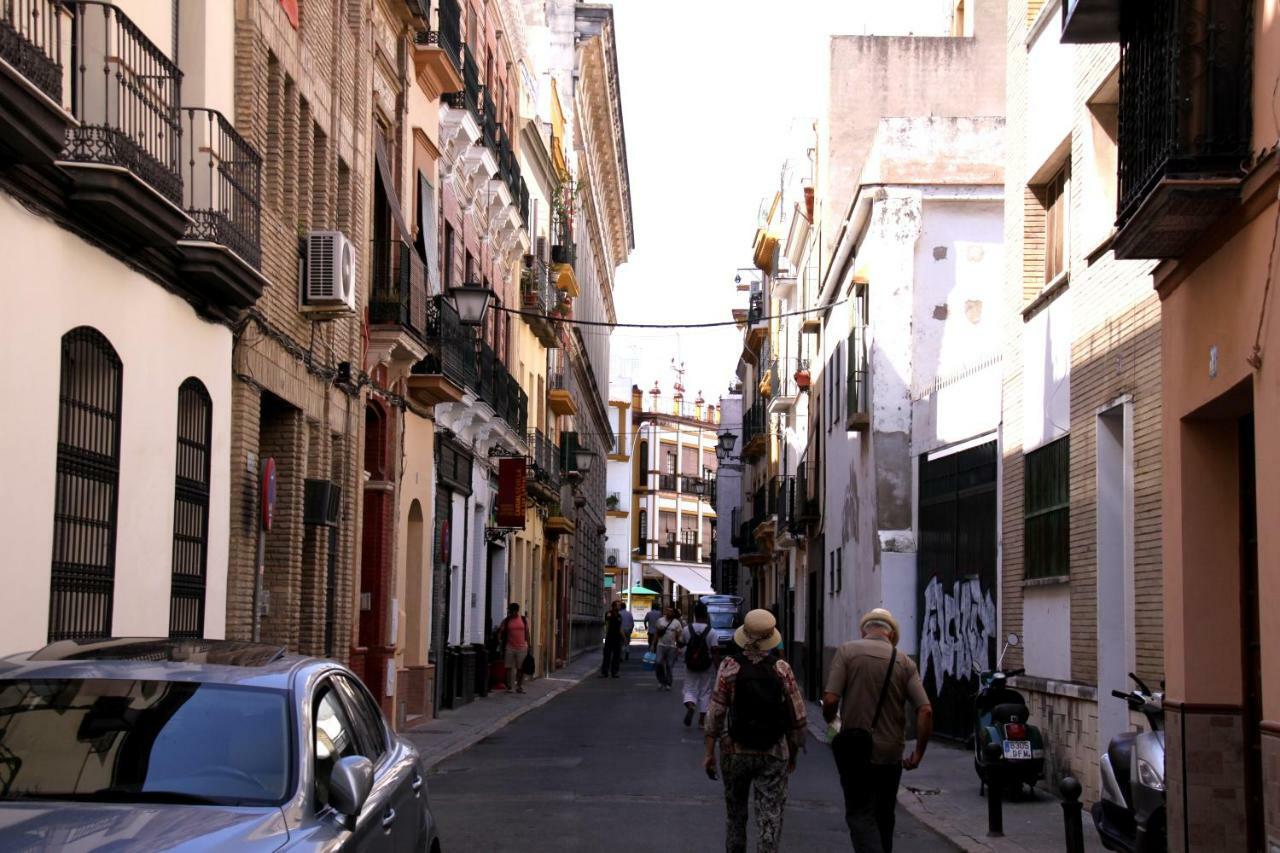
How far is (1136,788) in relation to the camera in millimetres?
11102

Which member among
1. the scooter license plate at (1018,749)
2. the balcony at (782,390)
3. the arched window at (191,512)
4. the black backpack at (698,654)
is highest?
the balcony at (782,390)

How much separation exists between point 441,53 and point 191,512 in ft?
37.4

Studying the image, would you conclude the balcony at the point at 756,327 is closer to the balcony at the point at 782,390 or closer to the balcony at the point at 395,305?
the balcony at the point at 782,390

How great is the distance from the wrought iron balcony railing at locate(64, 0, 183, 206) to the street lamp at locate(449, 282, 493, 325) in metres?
11.4

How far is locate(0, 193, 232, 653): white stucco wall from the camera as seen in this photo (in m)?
10.7

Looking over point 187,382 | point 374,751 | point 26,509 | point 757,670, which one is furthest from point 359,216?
point 374,751

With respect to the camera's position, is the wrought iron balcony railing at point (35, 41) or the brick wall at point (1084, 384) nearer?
the wrought iron balcony railing at point (35, 41)

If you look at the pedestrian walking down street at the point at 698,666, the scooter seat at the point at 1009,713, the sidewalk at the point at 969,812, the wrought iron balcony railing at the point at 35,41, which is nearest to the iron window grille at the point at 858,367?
the pedestrian walking down street at the point at 698,666

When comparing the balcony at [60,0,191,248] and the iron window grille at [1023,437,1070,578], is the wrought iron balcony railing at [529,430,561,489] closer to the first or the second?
the iron window grille at [1023,437,1070,578]

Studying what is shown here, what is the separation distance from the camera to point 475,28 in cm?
3045

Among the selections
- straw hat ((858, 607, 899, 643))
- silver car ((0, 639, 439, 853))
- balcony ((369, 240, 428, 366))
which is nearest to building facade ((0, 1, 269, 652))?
silver car ((0, 639, 439, 853))

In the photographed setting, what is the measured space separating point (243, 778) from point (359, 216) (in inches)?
614

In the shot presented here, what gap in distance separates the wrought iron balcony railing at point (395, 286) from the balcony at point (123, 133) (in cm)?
813

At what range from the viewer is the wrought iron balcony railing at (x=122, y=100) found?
11.7 m
